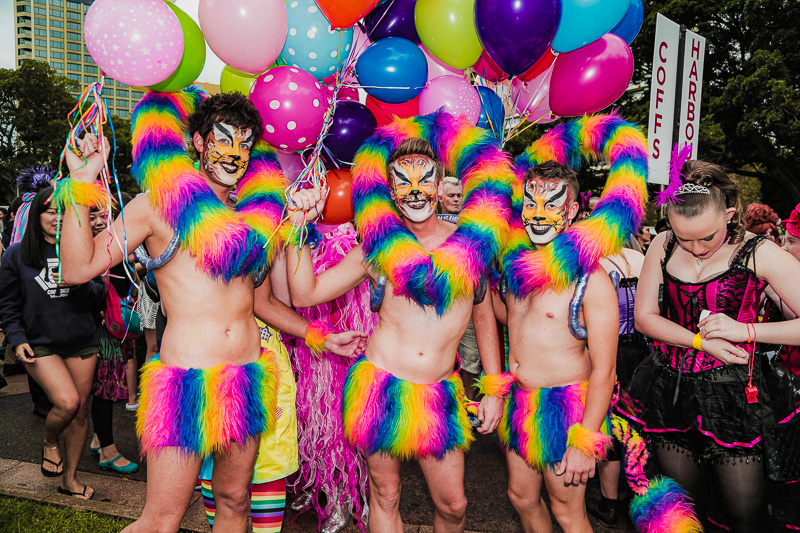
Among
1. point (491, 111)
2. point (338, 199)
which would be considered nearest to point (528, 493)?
point (338, 199)

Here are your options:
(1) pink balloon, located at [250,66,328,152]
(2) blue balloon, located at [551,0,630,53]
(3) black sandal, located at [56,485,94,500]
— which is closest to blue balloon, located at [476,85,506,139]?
(2) blue balloon, located at [551,0,630,53]

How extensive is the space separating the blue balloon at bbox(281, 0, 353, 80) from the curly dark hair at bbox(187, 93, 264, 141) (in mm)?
471

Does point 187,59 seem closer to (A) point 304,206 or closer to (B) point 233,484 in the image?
(A) point 304,206

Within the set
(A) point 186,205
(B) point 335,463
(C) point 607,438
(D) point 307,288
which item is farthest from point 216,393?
(C) point 607,438

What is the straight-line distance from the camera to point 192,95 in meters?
2.56

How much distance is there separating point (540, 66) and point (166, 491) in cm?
287

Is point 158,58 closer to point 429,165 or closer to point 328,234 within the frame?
point 429,165

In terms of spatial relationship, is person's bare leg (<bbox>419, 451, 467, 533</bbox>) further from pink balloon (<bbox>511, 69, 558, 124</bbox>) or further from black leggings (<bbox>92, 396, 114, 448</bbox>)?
black leggings (<bbox>92, 396, 114, 448</bbox>)

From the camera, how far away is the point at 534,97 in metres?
3.17

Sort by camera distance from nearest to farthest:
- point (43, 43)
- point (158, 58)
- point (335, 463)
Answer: point (158, 58), point (335, 463), point (43, 43)

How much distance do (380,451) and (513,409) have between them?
631 mm

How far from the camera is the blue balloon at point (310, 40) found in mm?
2646

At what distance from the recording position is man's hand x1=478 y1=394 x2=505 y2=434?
97.7 inches

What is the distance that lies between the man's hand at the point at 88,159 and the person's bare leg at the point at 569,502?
7.31 feet
